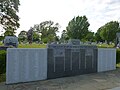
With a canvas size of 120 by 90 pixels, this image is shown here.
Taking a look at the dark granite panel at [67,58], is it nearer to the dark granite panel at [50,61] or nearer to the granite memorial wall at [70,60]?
the granite memorial wall at [70,60]

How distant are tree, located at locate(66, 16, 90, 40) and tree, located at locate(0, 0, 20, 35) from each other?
42.0m

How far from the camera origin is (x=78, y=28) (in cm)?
6544

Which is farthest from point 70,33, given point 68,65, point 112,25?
point 68,65

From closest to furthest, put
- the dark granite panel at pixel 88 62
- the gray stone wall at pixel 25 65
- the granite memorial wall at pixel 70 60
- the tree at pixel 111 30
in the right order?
the gray stone wall at pixel 25 65 → the granite memorial wall at pixel 70 60 → the dark granite panel at pixel 88 62 → the tree at pixel 111 30

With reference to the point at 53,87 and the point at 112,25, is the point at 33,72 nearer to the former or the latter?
the point at 53,87

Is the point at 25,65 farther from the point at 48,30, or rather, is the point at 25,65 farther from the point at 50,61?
the point at 48,30

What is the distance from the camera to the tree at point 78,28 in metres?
63.8

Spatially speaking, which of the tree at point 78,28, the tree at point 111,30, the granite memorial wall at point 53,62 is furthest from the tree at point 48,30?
the granite memorial wall at point 53,62

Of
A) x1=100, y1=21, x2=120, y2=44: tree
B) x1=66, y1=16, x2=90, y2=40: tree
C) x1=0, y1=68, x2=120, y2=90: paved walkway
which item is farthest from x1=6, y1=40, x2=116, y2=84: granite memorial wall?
x1=66, y1=16, x2=90, y2=40: tree

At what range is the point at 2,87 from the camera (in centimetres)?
813

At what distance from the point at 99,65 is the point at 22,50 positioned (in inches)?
211

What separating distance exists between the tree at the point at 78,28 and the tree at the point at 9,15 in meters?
42.0

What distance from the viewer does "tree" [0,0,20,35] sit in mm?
21234

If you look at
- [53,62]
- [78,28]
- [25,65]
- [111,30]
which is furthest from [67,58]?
[78,28]
